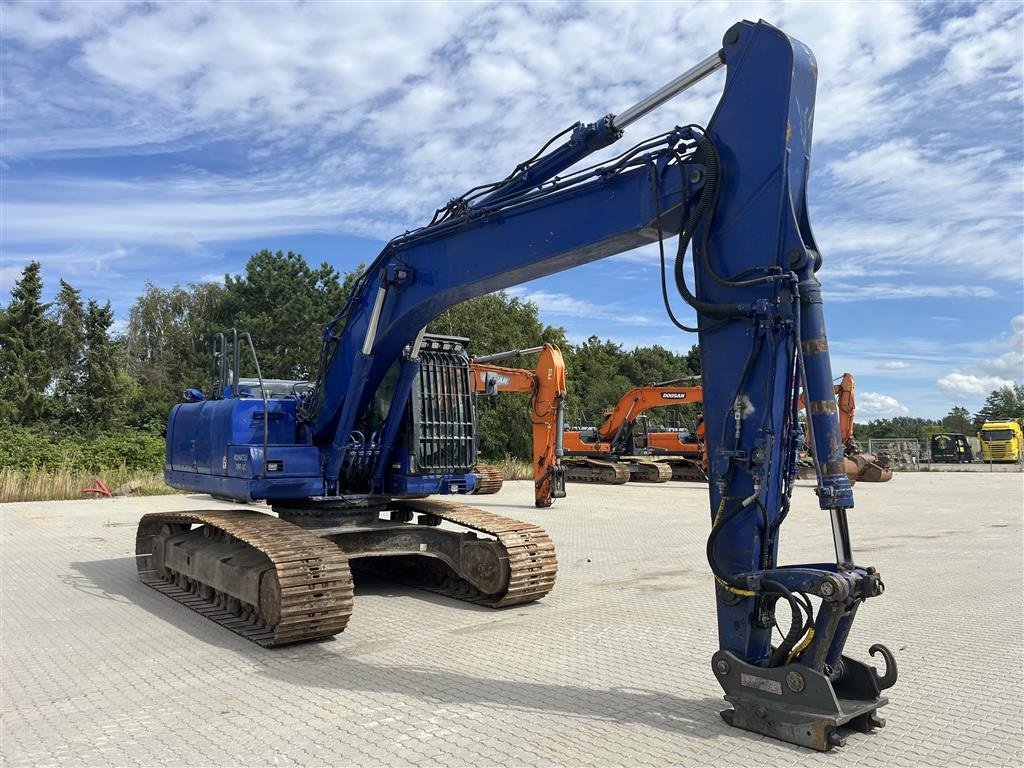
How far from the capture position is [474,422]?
352 inches

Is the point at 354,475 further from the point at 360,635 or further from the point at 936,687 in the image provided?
the point at 936,687

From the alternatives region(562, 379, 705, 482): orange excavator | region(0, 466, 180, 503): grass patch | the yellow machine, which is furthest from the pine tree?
the yellow machine

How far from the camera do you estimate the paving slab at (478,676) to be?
4.48 m

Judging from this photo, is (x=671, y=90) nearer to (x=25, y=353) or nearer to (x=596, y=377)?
(x=25, y=353)

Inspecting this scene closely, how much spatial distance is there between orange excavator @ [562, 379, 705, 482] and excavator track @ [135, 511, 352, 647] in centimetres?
1994

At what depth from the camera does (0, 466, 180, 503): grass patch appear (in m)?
20.6

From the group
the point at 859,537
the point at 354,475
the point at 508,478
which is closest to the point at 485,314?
the point at 508,478

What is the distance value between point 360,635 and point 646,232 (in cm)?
413

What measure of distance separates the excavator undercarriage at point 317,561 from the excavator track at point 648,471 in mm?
17914

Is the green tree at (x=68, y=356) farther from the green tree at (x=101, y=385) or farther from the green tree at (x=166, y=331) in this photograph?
the green tree at (x=166, y=331)

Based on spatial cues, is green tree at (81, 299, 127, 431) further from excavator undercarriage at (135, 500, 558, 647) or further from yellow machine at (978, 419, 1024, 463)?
yellow machine at (978, 419, 1024, 463)

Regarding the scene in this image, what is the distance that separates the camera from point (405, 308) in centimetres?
757

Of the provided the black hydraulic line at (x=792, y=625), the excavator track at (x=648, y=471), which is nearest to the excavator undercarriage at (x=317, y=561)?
the black hydraulic line at (x=792, y=625)

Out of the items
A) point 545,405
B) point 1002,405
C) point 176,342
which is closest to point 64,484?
point 545,405
